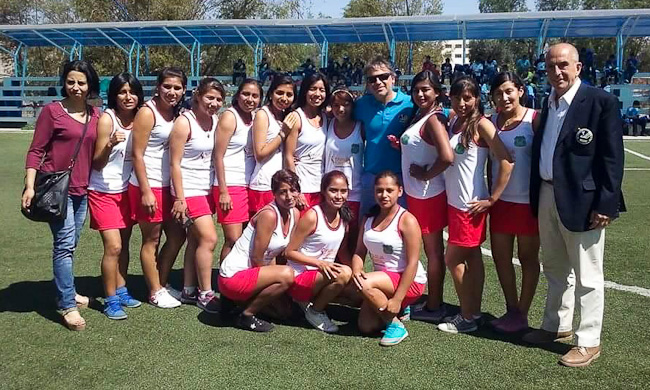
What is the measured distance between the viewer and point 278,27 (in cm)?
2381

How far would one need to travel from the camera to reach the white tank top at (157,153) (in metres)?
4.45

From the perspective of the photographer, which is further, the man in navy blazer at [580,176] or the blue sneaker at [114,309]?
the blue sneaker at [114,309]

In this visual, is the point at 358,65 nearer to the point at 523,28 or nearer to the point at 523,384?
the point at 523,28

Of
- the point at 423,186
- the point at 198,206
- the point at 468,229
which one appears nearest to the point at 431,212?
the point at 423,186

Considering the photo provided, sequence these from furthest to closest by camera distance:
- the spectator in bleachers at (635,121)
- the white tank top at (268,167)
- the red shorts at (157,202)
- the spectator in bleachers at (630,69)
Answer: the spectator in bleachers at (630,69) → the spectator in bleachers at (635,121) → the white tank top at (268,167) → the red shorts at (157,202)

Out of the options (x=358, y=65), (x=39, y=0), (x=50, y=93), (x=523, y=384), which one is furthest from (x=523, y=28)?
(x=39, y=0)

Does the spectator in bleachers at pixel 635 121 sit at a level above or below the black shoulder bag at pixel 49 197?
below

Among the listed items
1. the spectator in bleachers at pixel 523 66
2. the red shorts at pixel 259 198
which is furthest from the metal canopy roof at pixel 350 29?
the red shorts at pixel 259 198

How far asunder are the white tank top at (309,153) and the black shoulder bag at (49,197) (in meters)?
1.61

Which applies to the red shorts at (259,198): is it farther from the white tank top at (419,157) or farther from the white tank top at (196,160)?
the white tank top at (419,157)

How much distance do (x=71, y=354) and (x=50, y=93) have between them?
89.3 ft

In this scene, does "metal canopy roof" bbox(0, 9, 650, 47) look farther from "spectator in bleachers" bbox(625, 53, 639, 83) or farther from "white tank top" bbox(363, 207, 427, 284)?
"white tank top" bbox(363, 207, 427, 284)

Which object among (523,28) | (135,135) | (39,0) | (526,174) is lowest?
(526,174)

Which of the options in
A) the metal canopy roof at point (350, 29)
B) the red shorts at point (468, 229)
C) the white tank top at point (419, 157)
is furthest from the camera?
the metal canopy roof at point (350, 29)
